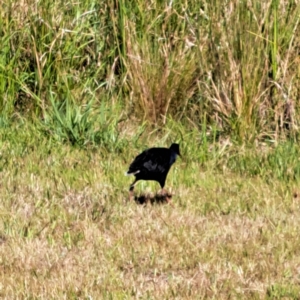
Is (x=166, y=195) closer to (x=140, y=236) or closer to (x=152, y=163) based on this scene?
(x=152, y=163)

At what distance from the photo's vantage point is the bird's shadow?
6.41 metres

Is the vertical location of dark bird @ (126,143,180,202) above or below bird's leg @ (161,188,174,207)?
above

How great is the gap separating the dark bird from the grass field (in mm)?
202

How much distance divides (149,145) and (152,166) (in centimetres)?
171

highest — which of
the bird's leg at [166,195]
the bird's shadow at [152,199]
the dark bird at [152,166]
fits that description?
the dark bird at [152,166]

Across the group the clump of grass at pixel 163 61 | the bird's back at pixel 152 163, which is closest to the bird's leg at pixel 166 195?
the bird's back at pixel 152 163

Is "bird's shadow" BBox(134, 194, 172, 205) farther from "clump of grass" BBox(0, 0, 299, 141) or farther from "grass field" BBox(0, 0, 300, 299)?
"clump of grass" BBox(0, 0, 299, 141)

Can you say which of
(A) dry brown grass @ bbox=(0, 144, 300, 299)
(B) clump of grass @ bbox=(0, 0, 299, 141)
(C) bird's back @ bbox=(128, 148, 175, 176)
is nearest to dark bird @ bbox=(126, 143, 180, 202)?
(C) bird's back @ bbox=(128, 148, 175, 176)

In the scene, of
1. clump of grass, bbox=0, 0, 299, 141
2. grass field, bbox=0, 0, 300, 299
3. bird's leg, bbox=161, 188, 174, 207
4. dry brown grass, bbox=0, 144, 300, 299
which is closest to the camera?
dry brown grass, bbox=0, 144, 300, 299

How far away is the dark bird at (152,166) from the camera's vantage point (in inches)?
243

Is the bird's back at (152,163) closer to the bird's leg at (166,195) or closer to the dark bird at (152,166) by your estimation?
the dark bird at (152,166)

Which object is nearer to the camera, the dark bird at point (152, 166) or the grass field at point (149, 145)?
the grass field at point (149, 145)

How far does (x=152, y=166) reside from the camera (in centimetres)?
618

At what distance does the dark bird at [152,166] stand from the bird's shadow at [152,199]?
83mm
